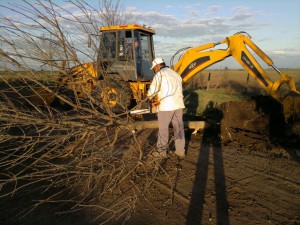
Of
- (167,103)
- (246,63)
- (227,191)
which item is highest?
(246,63)

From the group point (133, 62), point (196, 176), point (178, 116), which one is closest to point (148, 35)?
point (133, 62)

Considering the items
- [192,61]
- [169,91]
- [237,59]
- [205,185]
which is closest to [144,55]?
[192,61]

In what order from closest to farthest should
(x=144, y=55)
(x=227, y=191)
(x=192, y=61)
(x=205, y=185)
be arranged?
1. (x=227, y=191)
2. (x=205, y=185)
3. (x=192, y=61)
4. (x=144, y=55)

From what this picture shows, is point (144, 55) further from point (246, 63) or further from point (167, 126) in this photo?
point (167, 126)

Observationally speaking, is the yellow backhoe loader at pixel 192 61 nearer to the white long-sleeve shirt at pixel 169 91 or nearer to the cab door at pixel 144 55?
the cab door at pixel 144 55

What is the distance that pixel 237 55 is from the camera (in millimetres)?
7840

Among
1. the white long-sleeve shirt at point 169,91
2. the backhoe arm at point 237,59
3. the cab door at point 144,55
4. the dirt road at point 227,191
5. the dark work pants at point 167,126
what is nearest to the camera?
the dirt road at point 227,191

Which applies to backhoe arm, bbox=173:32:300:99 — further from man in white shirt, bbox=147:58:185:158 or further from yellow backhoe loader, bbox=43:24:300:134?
man in white shirt, bbox=147:58:185:158

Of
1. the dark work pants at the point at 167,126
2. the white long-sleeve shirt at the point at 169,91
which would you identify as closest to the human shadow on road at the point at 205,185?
the dark work pants at the point at 167,126

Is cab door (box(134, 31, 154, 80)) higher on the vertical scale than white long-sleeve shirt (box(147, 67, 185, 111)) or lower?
higher

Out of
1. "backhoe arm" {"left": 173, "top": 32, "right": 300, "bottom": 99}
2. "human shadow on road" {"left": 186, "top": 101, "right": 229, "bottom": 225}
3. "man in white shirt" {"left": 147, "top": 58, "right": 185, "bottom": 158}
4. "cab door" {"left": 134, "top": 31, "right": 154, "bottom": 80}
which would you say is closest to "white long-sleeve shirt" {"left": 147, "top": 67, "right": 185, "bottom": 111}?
"man in white shirt" {"left": 147, "top": 58, "right": 185, "bottom": 158}

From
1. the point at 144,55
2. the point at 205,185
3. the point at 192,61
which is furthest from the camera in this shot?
the point at 144,55

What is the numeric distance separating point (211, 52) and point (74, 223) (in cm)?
605

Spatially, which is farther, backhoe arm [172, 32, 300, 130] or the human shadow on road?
backhoe arm [172, 32, 300, 130]
